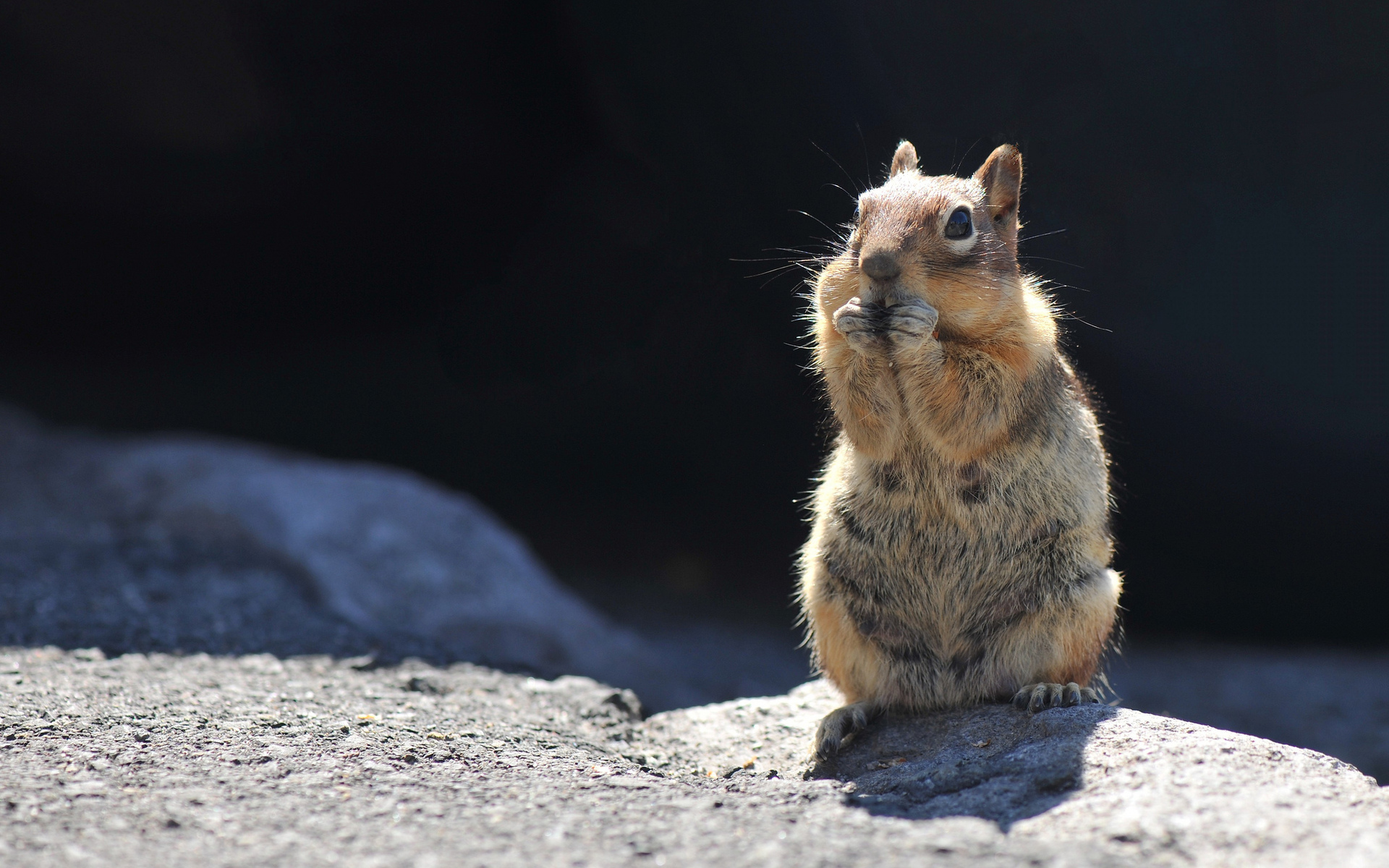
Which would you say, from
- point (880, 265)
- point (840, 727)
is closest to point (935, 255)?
point (880, 265)

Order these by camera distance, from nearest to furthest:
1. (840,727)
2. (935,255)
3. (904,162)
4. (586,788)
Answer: (586,788) < (935,255) < (840,727) < (904,162)

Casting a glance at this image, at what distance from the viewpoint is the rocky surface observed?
240 cm

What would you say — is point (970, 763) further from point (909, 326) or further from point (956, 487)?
point (909, 326)

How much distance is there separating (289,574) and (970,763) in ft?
14.4

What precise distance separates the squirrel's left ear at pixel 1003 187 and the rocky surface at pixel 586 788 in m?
1.74

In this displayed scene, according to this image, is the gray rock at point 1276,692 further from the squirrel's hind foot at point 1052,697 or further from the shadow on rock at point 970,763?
the shadow on rock at point 970,763

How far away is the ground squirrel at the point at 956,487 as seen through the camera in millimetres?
3568

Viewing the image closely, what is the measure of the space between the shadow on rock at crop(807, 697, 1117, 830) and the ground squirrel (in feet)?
0.30

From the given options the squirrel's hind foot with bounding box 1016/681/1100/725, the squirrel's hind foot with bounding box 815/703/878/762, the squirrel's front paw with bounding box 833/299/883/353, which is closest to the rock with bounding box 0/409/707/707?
the squirrel's hind foot with bounding box 815/703/878/762

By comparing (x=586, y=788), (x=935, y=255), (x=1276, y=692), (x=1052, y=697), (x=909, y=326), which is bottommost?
(x=586, y=788)

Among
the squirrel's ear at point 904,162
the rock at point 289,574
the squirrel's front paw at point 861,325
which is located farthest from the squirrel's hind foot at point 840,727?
the squirrel's ear at point 904,162

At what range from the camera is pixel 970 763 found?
3238 millimetres

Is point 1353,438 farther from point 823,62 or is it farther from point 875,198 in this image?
point 875,198

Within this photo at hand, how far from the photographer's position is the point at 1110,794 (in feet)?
8.96
